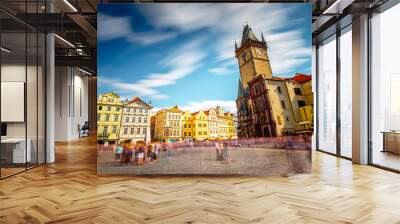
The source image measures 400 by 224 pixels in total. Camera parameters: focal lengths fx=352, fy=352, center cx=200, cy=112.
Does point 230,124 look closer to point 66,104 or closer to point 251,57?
point 251,57

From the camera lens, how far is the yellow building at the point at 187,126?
599cm

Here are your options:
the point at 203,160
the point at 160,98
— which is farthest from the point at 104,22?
the point at 203,160

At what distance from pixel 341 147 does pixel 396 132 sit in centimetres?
216

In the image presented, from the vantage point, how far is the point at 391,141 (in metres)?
6.51

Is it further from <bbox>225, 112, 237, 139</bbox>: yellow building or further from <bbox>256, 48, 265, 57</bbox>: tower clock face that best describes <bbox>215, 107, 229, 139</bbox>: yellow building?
<bbox>256, 48, 265, 57</bbox>: tower clock face

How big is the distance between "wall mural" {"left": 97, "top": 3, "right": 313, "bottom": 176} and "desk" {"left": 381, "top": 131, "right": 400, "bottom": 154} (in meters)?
1.73

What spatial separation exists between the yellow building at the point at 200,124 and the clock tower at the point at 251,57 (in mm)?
864

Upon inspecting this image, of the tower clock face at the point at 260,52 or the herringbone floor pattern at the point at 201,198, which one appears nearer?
the herringbone floor pattern at the point at 201,198

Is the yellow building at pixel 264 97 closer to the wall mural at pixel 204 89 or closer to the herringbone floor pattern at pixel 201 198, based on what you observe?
the wall mural at pixel 204 89

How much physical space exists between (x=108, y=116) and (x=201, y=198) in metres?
2.39

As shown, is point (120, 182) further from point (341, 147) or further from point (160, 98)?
point (341, 147)

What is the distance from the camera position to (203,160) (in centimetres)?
593

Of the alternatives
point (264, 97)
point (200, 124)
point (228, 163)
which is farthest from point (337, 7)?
point (228, 163)

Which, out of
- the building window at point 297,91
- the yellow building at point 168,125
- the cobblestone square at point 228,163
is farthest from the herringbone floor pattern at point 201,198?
the building window at point 297,91
